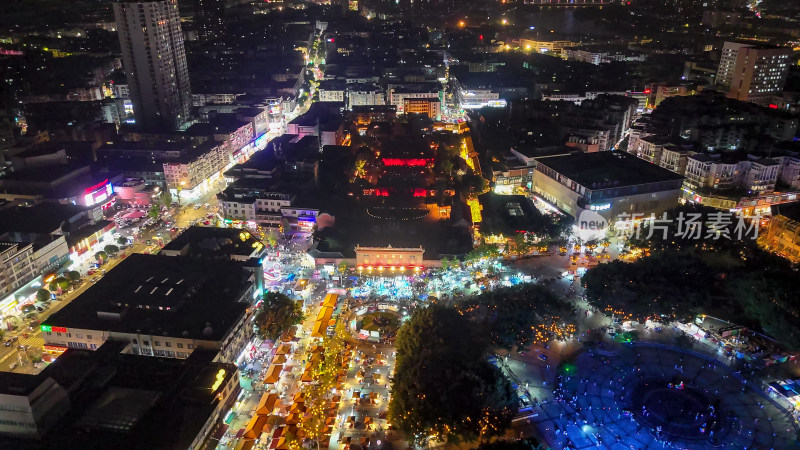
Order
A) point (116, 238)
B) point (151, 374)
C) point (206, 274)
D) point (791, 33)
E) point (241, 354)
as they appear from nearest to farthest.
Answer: point (151, 374)
point (241, 354)
point (206, 274)
point (116, 238)
point (791, 33)

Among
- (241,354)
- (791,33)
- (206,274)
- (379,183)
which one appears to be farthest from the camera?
(791,33)

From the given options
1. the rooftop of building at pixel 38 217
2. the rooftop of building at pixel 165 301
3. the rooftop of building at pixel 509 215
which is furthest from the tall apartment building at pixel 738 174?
the rooftop of building at pixel 38 217

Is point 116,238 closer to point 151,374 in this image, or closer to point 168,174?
point 168,174

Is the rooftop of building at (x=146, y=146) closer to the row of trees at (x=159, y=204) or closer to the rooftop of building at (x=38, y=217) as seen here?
the row of trees at (x=159, y=204)

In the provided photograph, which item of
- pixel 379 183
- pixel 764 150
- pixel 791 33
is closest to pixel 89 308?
pixel 379 183

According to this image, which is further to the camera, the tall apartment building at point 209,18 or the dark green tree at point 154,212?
the tall apartment building at point 209,18

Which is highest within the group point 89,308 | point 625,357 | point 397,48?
point 397,48

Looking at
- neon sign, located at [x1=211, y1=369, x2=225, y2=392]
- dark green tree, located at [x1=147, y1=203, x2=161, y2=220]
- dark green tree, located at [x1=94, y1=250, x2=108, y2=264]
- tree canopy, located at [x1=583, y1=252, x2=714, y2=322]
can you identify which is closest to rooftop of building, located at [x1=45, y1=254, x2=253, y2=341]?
neon sign, located at [x1=211, y1=369, x2=225, y2=392]

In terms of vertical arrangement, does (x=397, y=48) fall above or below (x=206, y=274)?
above

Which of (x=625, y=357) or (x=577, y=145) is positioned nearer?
(x=625, y=357)
